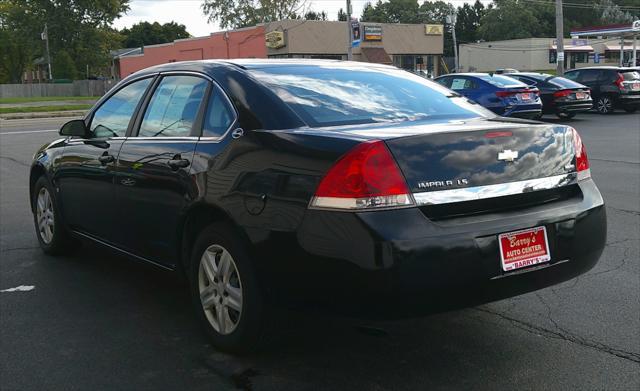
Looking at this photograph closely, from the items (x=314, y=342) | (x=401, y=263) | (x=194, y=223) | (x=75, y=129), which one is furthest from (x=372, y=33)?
(x=401, y=263)

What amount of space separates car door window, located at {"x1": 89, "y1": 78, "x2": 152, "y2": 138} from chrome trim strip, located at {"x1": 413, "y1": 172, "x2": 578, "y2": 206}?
252cm

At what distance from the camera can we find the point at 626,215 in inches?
297

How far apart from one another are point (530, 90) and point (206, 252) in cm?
1643

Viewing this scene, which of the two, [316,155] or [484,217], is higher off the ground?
[316,155]

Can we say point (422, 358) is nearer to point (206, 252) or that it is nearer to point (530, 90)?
point (206, 252)

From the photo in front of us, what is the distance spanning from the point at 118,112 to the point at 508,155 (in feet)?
9.94

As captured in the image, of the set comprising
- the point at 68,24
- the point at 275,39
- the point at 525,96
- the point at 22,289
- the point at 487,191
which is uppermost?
the point at 68,24

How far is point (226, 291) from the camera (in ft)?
12.4

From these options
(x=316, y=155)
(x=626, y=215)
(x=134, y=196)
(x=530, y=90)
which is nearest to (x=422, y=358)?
(x=316, y=155)

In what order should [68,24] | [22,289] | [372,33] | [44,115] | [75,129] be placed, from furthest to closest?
[68,24], [372,33], [44,115], [75,129], [22,289]

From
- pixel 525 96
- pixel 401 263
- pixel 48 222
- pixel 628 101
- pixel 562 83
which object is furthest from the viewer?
pixel 628 101

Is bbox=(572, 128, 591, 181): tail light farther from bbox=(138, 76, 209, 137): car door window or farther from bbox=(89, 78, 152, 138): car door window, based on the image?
bbox=(89, 78, 152, 138): car door window

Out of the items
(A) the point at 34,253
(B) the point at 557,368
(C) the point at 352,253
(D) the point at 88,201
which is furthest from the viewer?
(A) the point at 34,253

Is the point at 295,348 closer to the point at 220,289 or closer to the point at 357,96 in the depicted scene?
the point at 220,289
